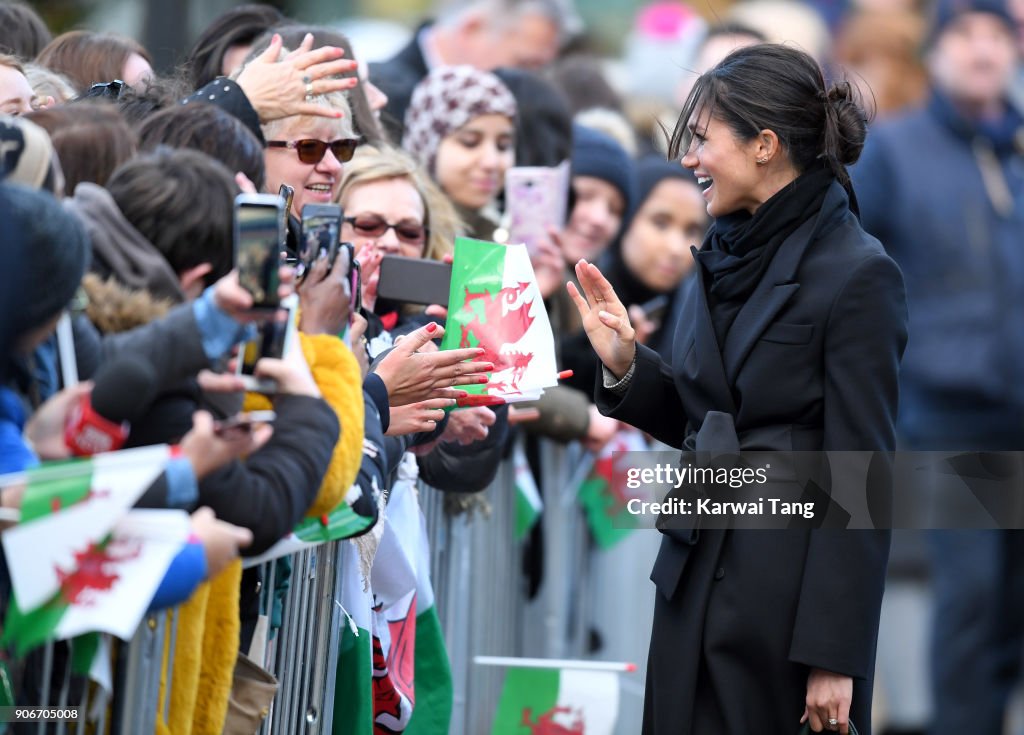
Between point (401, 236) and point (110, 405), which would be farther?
point (401, 236)

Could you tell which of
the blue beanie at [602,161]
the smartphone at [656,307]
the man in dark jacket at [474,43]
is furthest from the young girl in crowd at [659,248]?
the man in dark jacket at [474,43]

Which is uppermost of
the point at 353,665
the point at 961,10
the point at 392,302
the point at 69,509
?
the point at 961,10

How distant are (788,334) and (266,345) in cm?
128

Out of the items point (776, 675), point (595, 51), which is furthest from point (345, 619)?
point (595, 51)

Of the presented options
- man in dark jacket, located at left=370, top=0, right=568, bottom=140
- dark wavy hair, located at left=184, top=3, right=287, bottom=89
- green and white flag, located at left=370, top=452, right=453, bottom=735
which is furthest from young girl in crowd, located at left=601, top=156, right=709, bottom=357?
green and white flag, located at left=370, top=452, right=453, bottom=735

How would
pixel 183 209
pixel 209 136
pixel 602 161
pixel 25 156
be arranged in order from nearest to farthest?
1. pixel 25 156
2. pixel 183 209
3. pixel 209 136
4. pixel 602 161

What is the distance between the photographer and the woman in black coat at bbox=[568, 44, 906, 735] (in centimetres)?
386

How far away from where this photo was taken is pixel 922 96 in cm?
1093

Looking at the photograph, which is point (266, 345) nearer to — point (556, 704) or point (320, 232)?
point (320, 232)

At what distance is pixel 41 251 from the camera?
2.82m

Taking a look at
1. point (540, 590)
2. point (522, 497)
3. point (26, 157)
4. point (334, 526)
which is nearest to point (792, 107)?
point (334, 526)

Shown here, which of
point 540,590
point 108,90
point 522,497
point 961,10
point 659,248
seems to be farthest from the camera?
point 961,10

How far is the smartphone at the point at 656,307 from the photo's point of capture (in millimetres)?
7280

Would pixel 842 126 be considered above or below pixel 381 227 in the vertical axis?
above
